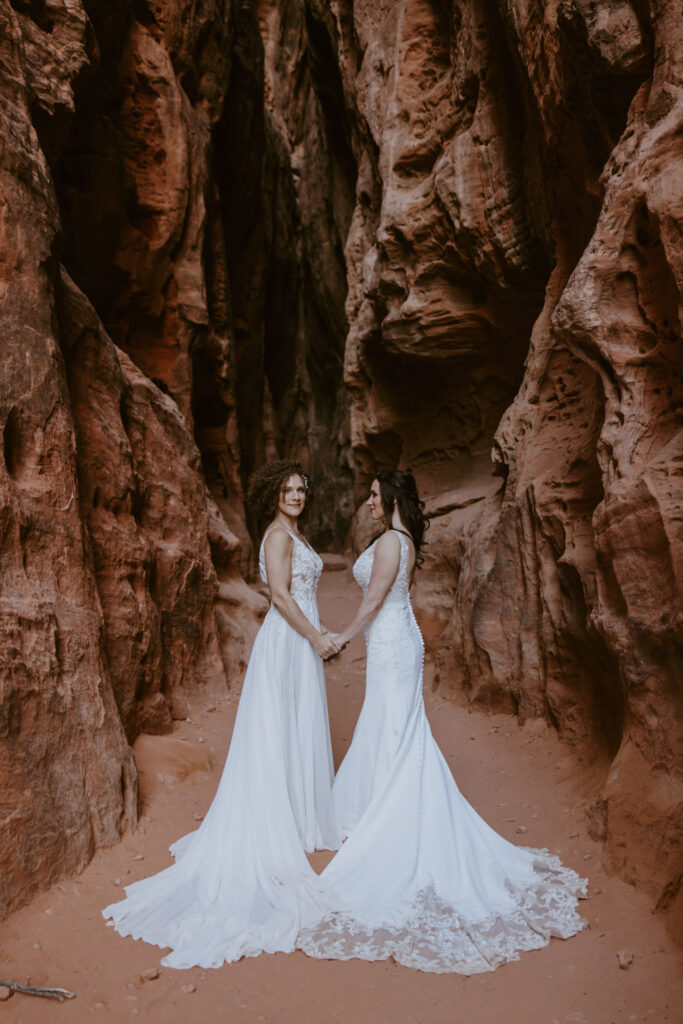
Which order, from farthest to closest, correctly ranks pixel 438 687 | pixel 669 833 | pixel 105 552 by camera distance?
pixel 438 687
pixel 105 552
pixel 669 833

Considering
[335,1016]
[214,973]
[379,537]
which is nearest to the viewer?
[335,1016]

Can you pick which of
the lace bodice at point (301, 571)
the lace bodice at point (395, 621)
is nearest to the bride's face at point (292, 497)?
the lace bodice at point (301, 571)

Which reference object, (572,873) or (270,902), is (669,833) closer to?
(572,873)

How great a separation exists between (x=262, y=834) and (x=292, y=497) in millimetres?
1970

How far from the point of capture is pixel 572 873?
4.33 meters

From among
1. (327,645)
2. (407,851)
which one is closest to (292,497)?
(327,645)

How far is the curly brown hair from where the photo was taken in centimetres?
481

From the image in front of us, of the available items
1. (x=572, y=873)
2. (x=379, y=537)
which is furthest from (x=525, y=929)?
(x=379, y=537)

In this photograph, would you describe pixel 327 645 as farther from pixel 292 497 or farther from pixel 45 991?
pixel 45 991

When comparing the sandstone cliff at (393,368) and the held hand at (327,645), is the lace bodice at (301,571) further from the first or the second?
the sandstone cliff at (393,368)

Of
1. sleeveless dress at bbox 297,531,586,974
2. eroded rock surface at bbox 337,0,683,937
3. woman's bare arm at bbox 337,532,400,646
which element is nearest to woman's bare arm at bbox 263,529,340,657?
woman's bare arm at bbox 337,532,400,646

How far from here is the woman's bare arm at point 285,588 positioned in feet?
15.0

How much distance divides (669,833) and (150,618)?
164 inches

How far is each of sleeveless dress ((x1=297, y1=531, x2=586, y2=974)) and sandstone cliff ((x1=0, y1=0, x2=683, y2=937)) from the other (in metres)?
0.73
